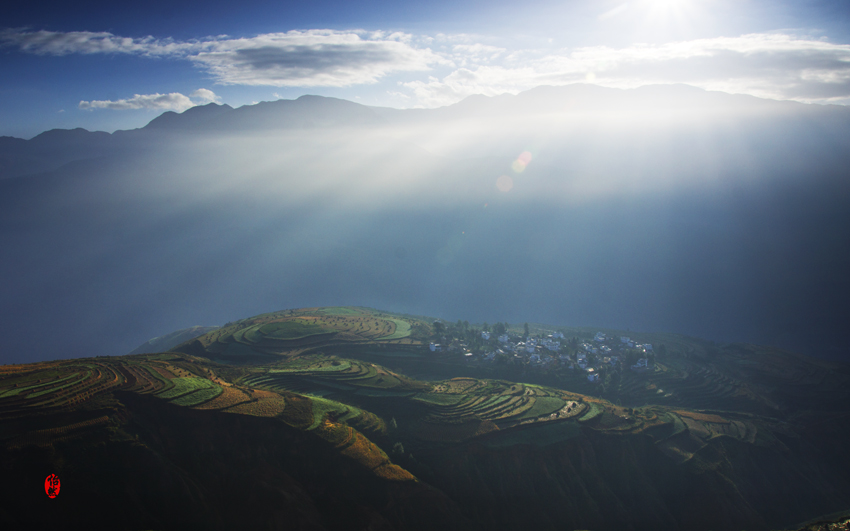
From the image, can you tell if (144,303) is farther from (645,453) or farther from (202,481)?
(645,453)

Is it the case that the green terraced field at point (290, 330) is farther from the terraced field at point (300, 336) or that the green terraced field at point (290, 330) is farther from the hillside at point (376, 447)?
the hillside at point (376, 447)

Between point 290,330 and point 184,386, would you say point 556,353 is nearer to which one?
point 290,330

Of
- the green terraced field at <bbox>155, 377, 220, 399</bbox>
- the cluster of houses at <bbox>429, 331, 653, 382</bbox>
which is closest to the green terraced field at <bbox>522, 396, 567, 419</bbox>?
the cluster of houses at <bbox>429, 331, 653, 382</bbox>

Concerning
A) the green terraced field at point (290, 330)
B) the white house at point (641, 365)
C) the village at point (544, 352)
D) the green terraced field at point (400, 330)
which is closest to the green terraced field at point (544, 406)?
the village at point (544, 352)

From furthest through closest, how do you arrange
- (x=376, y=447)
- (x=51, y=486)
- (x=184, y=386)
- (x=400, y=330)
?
(x=400, y=330) → (x=184, y=386) → (x=376, y=447) → (x=51, y=486)

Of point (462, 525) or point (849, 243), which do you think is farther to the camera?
point (849, 243)

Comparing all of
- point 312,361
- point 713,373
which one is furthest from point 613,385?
point 312,361

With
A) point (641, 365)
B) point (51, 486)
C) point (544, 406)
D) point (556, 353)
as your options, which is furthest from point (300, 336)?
point (641, 365)
